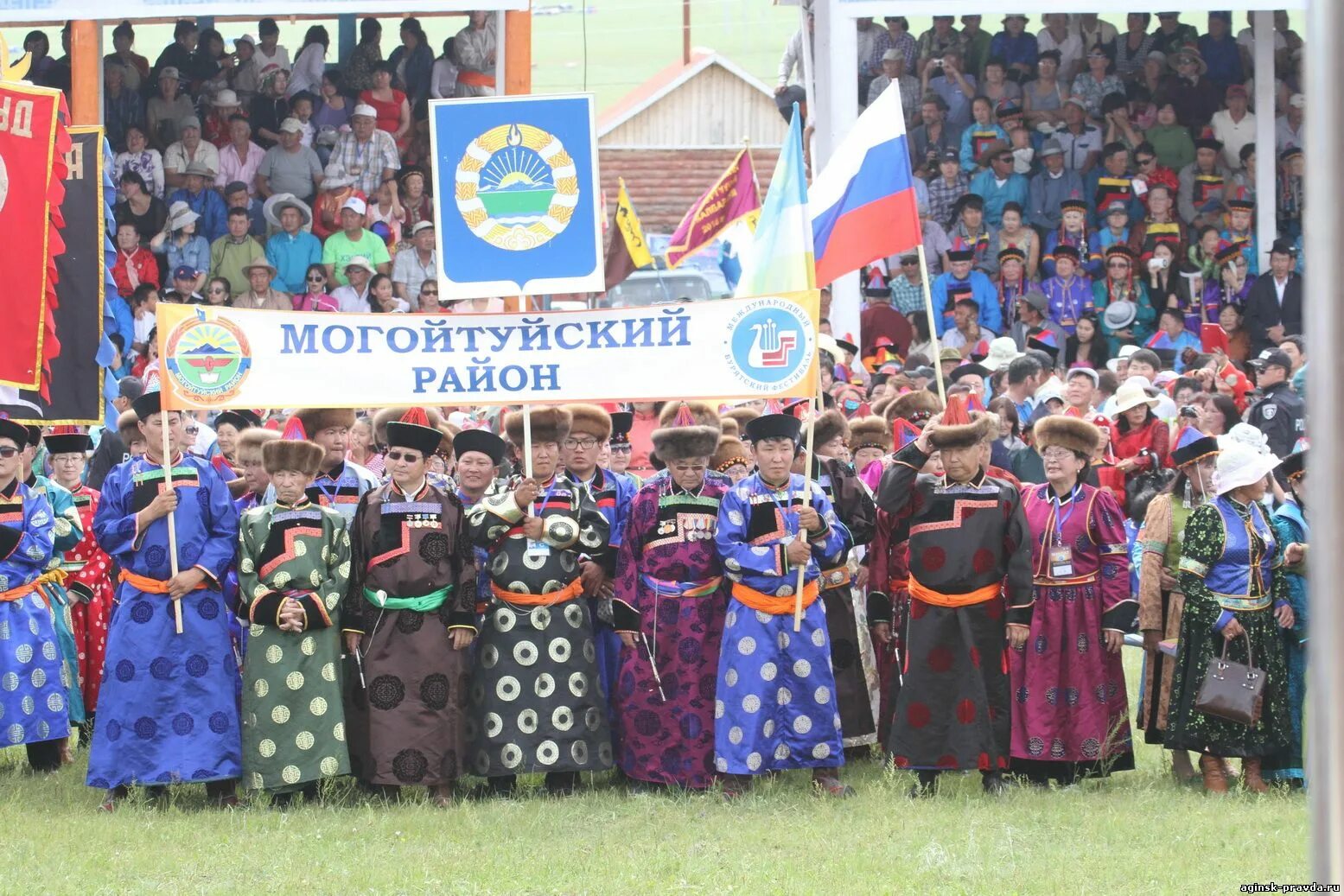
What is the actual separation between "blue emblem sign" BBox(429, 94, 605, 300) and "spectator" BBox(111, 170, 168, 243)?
32.9ft

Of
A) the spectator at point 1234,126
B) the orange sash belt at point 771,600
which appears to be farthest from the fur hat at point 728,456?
the spectator at point 1234,126

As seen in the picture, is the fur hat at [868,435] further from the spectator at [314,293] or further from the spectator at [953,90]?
the spectator at [953,90]

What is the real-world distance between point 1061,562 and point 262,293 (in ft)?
34.2

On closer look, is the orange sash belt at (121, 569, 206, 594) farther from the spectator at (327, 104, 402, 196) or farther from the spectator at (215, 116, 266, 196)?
the spectator at (215, 116, 266, 196)

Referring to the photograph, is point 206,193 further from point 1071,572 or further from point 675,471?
point 1071,572

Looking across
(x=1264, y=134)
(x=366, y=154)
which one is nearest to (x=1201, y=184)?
(x=1264, y=134)

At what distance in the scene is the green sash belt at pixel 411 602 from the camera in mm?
8414

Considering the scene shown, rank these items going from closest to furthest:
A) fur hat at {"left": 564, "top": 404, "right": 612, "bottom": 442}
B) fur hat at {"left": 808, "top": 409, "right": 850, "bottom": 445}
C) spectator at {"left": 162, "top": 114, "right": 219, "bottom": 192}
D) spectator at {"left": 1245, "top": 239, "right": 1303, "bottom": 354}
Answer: fur hat at {"left": 564, "top": 404, "right": 612, "bottom": 442} < fur hat at {"left": 808, "top": 409, "right": 850, "bottom": 445} < spectator at {"left": 1245, "top": 239, "right": 1303, "bottom": 354} < spectator at {"left": 162, "top": 114, "right": 219, "bottom": 192}

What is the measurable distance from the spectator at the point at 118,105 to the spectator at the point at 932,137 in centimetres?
818

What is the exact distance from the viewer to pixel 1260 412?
Result: 1252cm

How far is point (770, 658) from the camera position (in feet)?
27.4

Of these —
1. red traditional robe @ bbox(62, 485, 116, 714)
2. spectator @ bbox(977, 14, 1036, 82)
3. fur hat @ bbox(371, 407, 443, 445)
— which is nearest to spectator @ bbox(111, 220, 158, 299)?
red traditional robe @ bbox(62, 485, 116, 714)

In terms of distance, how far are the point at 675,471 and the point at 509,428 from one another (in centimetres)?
96

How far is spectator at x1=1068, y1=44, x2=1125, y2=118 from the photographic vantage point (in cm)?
1978
